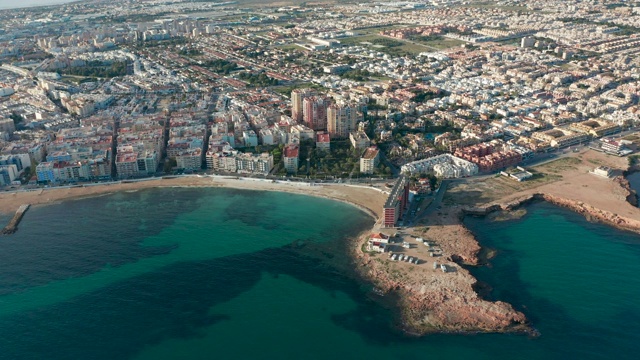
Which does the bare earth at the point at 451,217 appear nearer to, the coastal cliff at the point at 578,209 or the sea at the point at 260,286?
the coastal cliff at the point at 578,209

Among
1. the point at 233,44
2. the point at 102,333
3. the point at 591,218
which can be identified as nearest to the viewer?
the point at 102,333

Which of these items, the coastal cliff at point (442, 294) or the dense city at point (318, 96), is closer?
the coastal cliff at point (442, 294)

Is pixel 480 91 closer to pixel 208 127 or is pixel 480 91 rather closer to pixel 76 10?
pixel 208 127

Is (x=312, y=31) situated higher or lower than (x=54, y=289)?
higher

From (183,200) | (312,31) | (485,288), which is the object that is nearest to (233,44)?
(312,31)

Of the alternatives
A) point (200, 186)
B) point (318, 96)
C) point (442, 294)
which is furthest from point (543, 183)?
point (200, 186)

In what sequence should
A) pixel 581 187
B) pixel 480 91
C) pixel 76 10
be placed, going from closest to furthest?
1. pixel 581 187
2. pixel 480 91
3. pixel 76 10

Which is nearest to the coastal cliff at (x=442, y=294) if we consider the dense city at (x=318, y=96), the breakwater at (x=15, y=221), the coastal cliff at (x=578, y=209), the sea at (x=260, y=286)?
the sea at (x=260, y=286)
